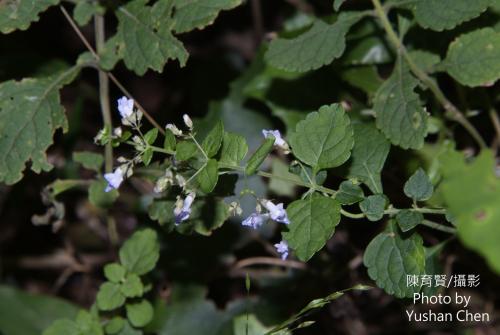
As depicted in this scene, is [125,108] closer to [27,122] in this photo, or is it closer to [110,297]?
[27,122]

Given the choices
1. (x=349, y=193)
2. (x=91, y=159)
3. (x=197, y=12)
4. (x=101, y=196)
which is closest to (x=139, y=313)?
(x=101, y=196)

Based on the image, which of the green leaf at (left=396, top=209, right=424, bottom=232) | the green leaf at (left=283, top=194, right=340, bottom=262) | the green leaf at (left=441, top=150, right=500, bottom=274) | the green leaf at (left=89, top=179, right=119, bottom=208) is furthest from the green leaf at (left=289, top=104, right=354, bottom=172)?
the green leaf at (left=89, top=179, right=119, bottom=208)

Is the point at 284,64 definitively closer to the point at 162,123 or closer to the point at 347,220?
the point at 347,220

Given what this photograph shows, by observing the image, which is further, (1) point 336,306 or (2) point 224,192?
(1) point 336,306

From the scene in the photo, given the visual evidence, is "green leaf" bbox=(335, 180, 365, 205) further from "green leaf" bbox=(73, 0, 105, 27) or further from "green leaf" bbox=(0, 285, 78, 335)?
"green leaf" bbox=(0, 285, 78, 335)

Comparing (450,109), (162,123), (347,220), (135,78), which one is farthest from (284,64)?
(135,78)
